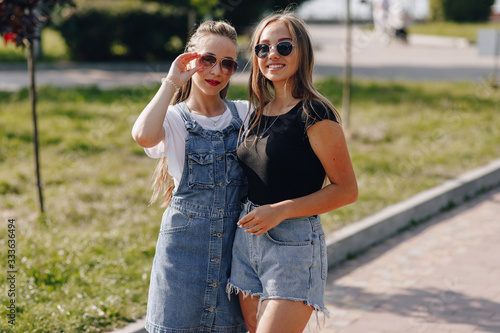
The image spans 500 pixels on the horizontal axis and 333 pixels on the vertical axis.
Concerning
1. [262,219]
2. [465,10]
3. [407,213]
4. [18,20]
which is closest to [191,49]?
[262,219]

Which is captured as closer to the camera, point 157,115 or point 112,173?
point 157,115

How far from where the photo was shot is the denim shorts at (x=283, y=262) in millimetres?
2486

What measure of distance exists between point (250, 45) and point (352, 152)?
5655 millimetres

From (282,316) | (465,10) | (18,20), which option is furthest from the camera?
(465,10)

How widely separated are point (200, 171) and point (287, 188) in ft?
1.23

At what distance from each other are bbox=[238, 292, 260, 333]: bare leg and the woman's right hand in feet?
3.07

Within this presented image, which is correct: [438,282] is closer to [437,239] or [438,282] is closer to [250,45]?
[437,239]

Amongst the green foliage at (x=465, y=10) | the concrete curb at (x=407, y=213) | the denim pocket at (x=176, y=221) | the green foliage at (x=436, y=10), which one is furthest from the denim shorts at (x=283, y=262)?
the green foliage at (x=436, y=10)

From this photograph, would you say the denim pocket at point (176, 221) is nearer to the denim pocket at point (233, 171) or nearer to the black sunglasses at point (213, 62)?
the denim pocket at point (233, 171)

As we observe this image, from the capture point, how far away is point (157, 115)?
8.30 ft

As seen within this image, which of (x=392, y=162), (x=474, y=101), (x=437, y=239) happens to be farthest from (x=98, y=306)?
(x=474, y=101)

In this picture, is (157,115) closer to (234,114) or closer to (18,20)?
(234,114)

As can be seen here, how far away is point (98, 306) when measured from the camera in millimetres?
3975

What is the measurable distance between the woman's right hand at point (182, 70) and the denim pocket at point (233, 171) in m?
0.37
